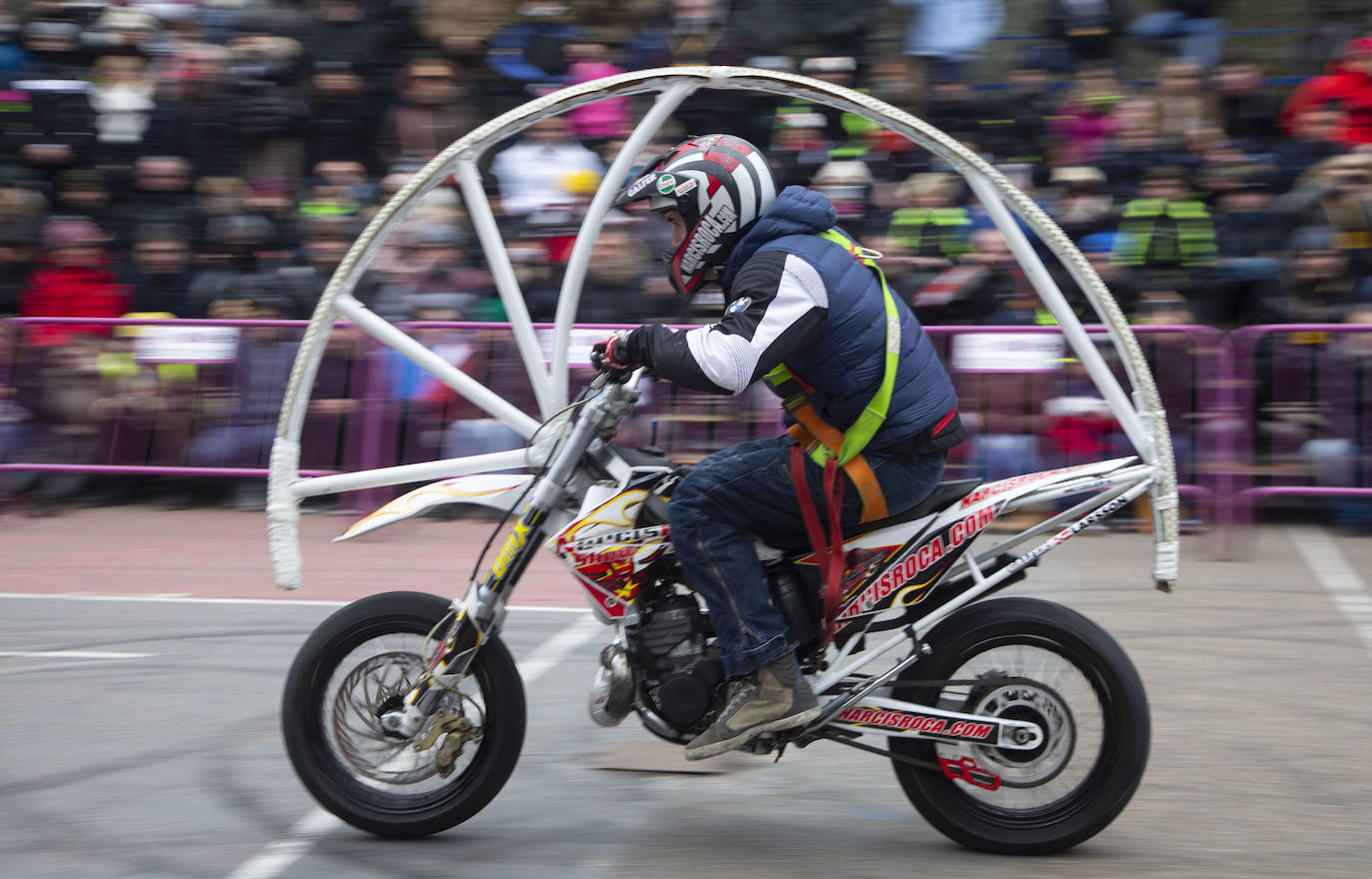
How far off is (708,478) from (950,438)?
0.71 metres

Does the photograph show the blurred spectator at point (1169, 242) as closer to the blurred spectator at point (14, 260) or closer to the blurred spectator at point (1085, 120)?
the blurred spectator at point (1085, 120)

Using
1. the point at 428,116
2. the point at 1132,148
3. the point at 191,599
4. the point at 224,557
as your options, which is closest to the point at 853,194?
the point at 1132,148

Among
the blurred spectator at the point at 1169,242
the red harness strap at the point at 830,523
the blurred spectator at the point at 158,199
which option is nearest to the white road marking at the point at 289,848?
the red harness strap at the point at 830,523

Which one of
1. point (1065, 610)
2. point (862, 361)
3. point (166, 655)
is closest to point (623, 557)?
point (862, 361)

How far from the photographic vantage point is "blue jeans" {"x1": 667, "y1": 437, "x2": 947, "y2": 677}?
13.8 feet

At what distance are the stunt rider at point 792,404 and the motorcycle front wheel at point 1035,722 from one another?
0.38 meters

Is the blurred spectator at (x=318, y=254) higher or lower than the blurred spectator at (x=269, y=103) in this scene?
lower

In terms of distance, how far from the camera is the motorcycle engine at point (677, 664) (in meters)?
4.26

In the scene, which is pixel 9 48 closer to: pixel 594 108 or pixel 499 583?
pixel 594 108

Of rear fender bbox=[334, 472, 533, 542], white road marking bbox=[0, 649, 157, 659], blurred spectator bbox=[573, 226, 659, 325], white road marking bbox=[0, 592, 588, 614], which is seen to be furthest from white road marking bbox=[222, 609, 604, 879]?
blurred spectator bbox=[573, 226, 659, 325]

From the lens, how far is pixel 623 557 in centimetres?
429

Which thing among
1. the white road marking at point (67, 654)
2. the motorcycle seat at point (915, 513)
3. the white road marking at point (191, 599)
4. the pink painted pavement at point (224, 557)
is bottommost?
the pink painted pavement at point (224, 557)

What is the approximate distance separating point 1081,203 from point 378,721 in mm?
6313

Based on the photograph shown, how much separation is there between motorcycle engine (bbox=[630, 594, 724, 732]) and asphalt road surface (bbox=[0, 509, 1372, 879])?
16.6 inches
